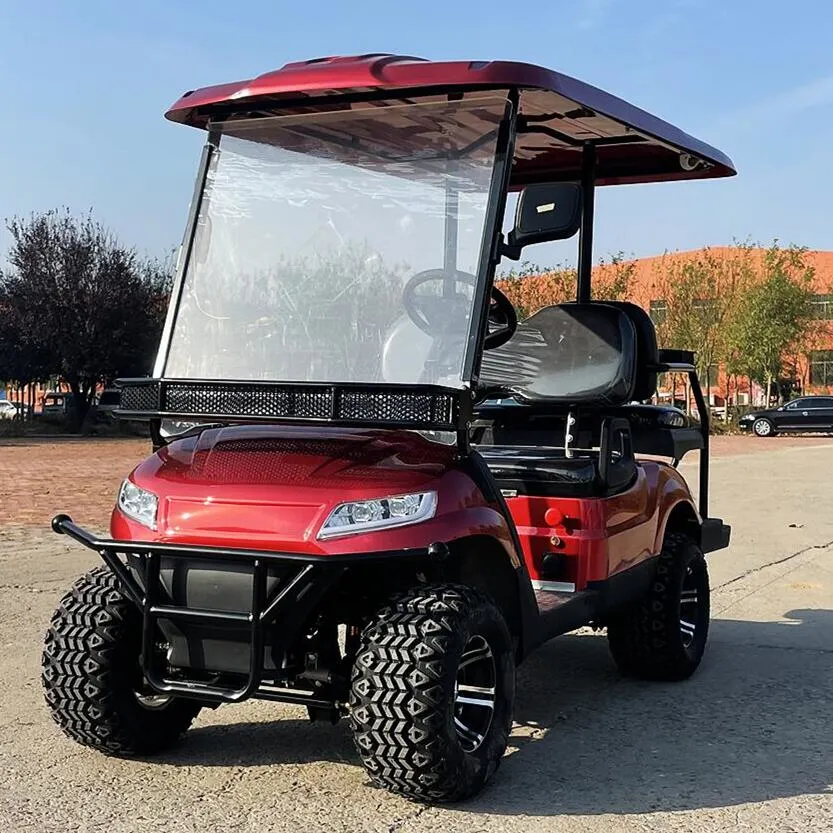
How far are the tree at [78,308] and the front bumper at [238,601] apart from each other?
29423mm

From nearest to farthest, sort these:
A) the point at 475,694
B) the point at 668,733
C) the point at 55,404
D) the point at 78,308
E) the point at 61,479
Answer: the point at 475,694, the point at 668,733, the point at 61,479, the point at 78,308, the point at 55,404

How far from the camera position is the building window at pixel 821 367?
43.9 meters

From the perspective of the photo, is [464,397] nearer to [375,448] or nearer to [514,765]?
[375,448]

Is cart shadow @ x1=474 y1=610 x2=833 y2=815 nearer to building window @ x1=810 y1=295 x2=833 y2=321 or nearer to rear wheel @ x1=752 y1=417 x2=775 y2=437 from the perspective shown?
rear wheel @ x1=752 y1=417 x2=775 y2=437

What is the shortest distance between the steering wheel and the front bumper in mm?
808

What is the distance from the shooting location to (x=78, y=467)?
17703 mm

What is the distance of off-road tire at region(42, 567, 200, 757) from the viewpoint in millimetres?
3684

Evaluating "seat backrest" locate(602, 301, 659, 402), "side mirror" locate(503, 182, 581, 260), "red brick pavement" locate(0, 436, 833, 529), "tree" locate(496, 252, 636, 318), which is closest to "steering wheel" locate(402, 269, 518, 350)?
"side mirror" locate(503, 182, 581, 260)

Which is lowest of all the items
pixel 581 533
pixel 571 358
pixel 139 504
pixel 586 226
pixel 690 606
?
pixel 690 606

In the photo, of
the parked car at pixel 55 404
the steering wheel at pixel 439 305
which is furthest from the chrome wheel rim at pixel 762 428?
the steering wheel at pixel 439 305

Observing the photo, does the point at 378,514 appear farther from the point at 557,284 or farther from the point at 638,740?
the point at 557,284

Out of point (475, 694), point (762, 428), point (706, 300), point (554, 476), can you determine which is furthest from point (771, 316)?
point (475, 694)

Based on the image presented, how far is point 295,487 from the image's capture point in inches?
136

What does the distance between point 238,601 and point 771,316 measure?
126ft
